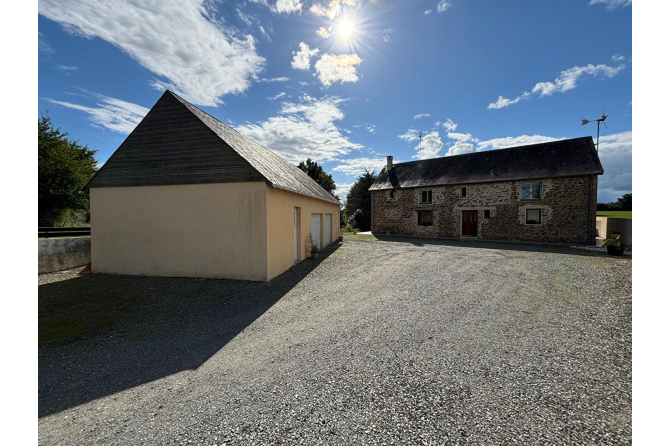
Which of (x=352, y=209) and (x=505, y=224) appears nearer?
(x=505, y=224)

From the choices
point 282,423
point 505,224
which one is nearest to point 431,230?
point 505,224

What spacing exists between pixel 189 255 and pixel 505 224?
19646 millimetres

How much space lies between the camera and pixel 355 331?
4219 mm

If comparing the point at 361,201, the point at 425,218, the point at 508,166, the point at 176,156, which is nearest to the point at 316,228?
the point at 176,156

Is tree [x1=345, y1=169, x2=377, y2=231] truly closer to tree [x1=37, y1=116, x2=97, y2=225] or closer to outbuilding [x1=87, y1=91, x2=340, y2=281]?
outbuilding [x1=87, y1=91, x2=340, y2=281]

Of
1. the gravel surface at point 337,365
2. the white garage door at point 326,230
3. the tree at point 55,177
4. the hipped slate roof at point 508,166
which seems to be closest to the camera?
the gravel surface at point 337,365

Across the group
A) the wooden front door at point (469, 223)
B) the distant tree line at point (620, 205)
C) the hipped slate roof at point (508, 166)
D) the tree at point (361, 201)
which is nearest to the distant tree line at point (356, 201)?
the tree at point (361, 201)

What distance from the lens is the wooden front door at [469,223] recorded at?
777 inches

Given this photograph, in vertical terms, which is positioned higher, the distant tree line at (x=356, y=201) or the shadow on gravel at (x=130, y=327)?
the distant tree line at (x=356, y=201)

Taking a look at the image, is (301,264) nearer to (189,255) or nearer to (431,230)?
(189,255)

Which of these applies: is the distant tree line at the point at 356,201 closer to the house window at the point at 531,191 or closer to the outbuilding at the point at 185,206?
the house window at the point at 531,191

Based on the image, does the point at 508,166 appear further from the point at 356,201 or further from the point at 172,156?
the point at 172,156

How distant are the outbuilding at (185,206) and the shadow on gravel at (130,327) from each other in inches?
24.8

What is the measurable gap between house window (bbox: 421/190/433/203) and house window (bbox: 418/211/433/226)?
1003mm
